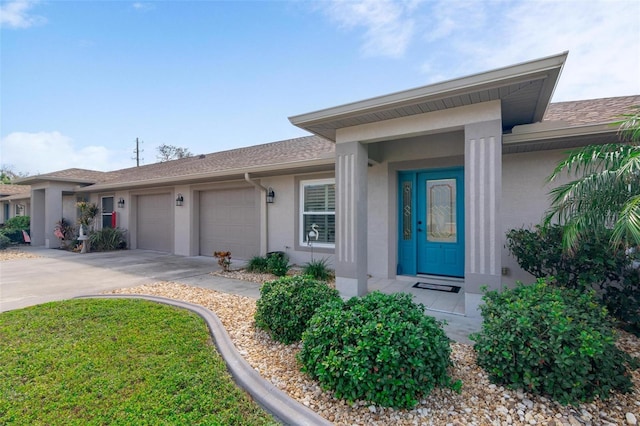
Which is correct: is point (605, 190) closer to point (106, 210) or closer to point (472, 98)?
point (472, 98)

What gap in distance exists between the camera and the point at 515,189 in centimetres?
559

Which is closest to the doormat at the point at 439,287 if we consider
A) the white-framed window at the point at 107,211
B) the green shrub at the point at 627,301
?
the green shrub at the point at 627,301

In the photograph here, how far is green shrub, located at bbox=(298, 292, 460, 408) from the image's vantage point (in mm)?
2270

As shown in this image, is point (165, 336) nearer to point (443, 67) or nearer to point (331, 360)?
point (331, 360)

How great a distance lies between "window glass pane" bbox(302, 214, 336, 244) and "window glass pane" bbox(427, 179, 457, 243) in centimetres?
250

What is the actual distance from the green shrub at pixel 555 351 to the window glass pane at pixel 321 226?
5420 mm

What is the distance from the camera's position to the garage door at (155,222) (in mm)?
12039

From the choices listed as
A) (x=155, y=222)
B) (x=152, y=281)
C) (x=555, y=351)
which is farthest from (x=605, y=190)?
(x=155, y=222)

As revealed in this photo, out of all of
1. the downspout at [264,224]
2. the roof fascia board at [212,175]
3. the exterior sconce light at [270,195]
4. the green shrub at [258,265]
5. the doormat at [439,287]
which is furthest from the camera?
Answer: the downspout at [264,224]

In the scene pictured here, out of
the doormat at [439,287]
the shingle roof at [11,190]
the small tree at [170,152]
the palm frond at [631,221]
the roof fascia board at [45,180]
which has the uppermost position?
the small tree at [170,152]

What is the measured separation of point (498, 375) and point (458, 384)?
392mm

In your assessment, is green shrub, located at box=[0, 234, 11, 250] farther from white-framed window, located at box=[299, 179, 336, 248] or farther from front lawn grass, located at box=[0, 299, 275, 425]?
white-framed window, located at box=[299, 179, 336, 248]

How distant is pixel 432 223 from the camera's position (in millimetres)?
6699

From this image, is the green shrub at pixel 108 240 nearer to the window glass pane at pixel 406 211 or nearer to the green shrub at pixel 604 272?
the window glass pane at pixel 406 211
